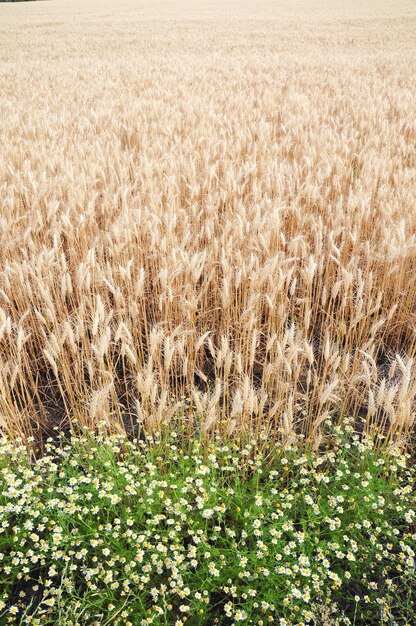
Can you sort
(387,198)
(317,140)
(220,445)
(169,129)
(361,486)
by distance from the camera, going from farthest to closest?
(169,129), (317,140), (387,198), (220,445), (361,486)

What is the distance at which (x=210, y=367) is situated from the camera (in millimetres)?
2686

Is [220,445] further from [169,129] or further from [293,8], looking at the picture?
[293,8]

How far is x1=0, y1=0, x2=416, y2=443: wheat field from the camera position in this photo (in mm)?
2160

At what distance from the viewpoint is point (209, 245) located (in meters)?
3.18

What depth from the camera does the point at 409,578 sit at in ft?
5.02

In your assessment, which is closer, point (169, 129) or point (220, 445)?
point (220, 445)

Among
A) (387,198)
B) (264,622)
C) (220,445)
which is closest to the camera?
(264,622)

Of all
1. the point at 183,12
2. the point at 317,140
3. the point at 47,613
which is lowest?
the point at 47,613

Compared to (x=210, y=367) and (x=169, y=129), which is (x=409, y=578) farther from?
(x=169, y=129)

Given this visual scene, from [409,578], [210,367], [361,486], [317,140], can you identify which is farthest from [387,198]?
[409,578]

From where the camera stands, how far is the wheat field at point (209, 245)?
216cm

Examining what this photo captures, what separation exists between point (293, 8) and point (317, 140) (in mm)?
37645

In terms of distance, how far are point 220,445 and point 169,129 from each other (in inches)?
187

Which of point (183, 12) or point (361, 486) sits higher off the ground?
point (183, 12)
